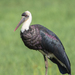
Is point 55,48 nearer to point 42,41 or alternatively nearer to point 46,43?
point 46,43

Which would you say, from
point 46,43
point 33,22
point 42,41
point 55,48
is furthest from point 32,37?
point 33,22

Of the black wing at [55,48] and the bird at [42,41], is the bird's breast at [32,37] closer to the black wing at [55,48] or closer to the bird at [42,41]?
the bird at [42,41]

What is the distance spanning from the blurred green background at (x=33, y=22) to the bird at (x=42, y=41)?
23 cm

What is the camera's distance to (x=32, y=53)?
9.20m

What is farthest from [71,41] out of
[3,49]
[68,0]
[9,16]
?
[68,0]

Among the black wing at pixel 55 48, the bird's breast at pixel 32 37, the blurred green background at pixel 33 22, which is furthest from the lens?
the blurred green background at pixel 33 22

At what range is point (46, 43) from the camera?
521 cm

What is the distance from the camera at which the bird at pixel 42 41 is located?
4992mm

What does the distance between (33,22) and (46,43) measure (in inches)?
313

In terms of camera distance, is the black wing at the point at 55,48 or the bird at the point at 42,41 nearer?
the bird at the point at 42,41

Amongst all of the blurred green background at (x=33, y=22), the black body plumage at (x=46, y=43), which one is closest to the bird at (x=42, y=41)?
the black body plumage at (x=46, y=43)

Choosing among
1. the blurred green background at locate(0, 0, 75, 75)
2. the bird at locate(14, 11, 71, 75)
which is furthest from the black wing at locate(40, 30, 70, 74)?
the blurred green background at locate(0, 0, 75, 75)

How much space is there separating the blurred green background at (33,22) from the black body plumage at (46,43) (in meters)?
0.22

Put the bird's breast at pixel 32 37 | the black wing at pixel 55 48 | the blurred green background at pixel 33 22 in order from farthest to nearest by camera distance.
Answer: the blurred green background at pixel 33 22 < the black wing at pixel 55 48 < the bird's breast at pixel 32 37
